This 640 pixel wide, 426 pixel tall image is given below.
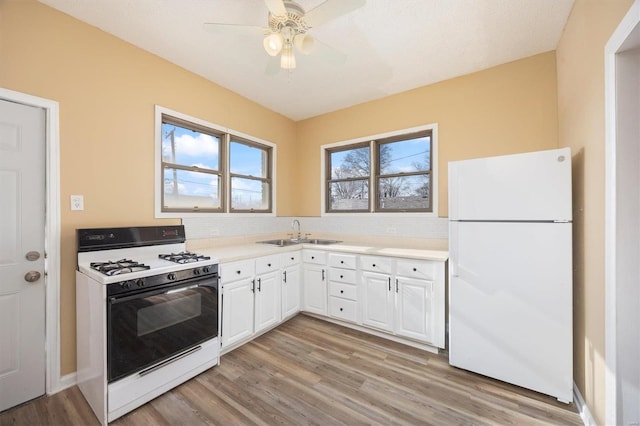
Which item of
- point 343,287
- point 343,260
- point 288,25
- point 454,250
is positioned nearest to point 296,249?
point 343,260

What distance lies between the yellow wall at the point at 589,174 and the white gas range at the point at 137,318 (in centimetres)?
265

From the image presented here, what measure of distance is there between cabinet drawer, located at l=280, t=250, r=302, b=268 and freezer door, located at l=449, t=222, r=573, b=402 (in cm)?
176

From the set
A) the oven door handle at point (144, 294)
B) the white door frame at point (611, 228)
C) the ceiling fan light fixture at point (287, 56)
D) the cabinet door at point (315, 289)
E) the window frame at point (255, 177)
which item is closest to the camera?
the white door frame at point (611, 228)

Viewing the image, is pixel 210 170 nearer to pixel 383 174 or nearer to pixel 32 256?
pixel 32 256

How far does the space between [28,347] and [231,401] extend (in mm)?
1481

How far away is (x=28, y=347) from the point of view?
1.82 m

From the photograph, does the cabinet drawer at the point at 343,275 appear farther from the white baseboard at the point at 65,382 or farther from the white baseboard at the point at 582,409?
the white baseboard at the point at 65,382

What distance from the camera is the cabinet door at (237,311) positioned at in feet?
7.83

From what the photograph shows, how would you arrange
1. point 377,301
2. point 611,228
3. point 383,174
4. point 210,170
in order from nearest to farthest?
point 611,228 → point 377,301 → point 210,170 → point 383,174

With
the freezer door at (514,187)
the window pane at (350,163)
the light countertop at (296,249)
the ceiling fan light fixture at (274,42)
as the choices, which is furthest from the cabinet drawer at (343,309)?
the ceiling fan light fixture at (274,42)

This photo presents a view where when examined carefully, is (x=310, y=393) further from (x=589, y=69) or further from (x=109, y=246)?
(x=589, y=69)

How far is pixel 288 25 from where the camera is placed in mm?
1738

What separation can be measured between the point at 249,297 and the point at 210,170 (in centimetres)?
157

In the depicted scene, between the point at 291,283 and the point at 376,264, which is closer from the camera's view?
the point at 376,264
